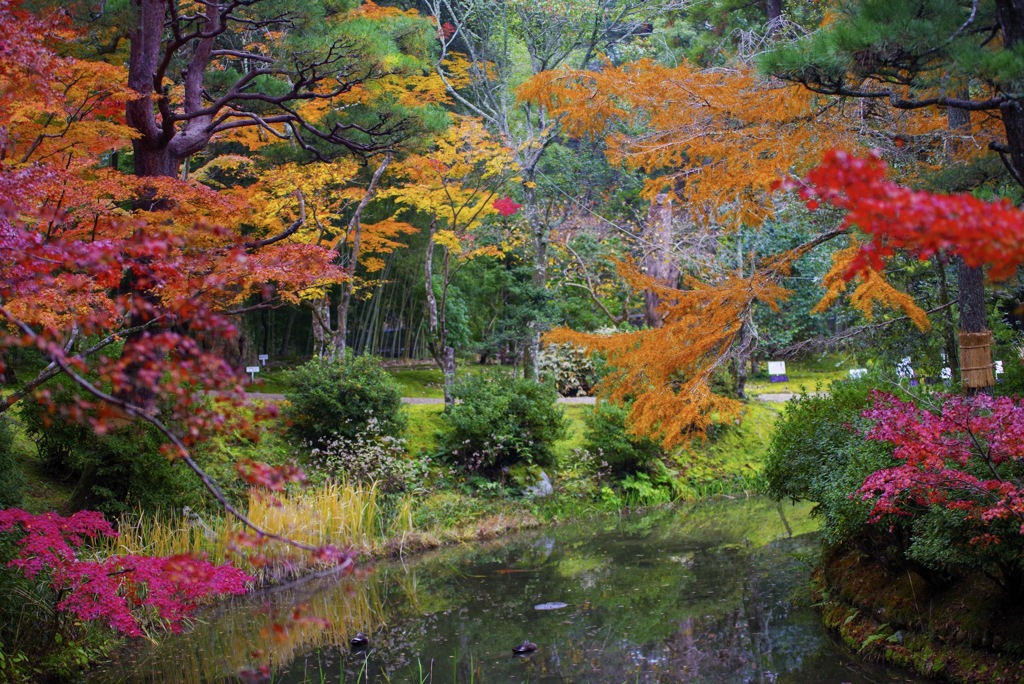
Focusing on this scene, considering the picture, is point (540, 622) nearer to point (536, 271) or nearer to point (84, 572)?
point (84, 572)

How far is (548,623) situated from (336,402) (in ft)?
16.2

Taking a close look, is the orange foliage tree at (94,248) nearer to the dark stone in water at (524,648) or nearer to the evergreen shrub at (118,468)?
the evergreen shrub at (118,468)

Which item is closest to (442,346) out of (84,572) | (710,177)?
(710,177)

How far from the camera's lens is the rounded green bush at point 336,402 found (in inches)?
404

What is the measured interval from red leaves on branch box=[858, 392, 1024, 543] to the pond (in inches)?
49.3

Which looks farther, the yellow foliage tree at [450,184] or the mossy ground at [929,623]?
the yellow foliage tree at [450,184]

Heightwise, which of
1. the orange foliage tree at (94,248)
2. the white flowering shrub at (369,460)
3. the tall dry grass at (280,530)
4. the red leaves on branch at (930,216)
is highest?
the orange foliage tree at (94,248)

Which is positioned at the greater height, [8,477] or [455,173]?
[455,173]

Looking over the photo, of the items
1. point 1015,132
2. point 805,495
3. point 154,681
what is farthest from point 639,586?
point 1015,132

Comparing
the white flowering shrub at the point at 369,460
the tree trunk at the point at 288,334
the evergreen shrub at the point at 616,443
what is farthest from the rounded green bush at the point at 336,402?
the tree trunk at the point at 288,334

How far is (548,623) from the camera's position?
607 cm

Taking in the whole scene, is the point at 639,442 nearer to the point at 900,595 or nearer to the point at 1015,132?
the point at 900,595

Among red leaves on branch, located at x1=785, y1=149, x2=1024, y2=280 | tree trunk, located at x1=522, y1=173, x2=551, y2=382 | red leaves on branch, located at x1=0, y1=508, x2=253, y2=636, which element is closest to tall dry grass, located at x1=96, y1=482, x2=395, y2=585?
red leaves on branch, located at x1=0, y1=508, x2=253, y2=636

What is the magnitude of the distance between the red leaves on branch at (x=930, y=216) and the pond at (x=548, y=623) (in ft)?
11.0
